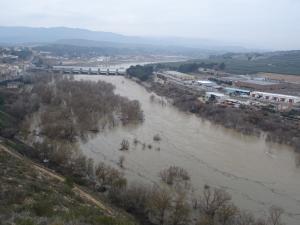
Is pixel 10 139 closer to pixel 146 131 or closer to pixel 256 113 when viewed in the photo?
pixel 146 131

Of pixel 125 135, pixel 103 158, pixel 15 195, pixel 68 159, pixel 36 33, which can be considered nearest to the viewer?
pixel 15 195

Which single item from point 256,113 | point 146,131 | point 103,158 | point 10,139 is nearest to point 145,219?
point 103,158

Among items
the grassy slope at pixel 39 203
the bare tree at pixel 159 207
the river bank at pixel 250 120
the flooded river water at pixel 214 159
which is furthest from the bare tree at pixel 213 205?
the river bank at pixel 250 120

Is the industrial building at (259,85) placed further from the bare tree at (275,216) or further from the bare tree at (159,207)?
the bare tree at (159,207)

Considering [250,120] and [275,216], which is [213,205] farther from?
[250,120]

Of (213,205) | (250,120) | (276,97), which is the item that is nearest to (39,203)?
(213,205)

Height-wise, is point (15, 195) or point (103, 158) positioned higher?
point (15, 195)
